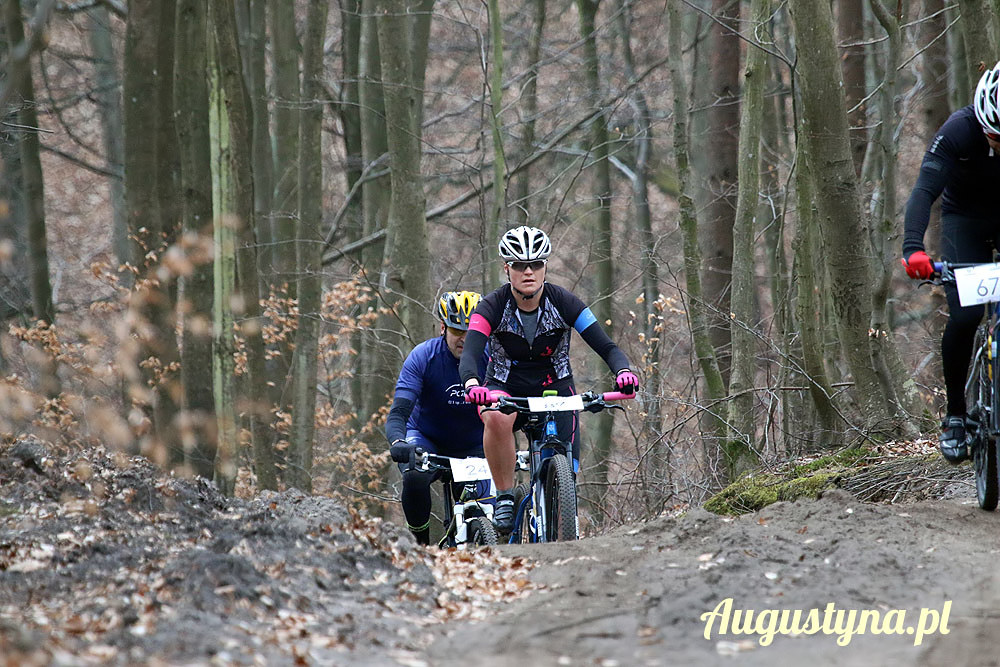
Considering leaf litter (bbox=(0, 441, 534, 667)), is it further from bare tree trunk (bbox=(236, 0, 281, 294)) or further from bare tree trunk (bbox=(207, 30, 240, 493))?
bare tree trunk (bbox=(236, 0, 281, 294))

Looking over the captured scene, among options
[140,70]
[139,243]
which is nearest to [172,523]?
[139,243]

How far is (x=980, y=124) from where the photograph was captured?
242 inches

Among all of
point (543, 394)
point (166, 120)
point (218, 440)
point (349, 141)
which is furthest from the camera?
point (349, 141)

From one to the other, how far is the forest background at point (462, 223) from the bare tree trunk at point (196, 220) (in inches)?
1.3

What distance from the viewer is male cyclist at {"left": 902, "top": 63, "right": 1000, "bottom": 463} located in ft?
20.6

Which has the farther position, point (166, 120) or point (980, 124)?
point (166, 120)

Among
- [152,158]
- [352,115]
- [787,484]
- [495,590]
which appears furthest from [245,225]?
[495,590]

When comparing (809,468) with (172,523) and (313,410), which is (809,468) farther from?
(313,410)

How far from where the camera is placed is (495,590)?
19.5ft

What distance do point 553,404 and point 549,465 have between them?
0.45 meters

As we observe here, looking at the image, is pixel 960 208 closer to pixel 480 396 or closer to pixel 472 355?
pixel 480 396

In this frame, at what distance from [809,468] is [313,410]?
8.84 metres

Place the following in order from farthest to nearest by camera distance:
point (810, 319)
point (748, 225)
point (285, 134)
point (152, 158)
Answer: point (285, 134)
point (152, 158)
point (748, 225)
point (810, 319)

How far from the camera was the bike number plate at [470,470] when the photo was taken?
8414 mm
